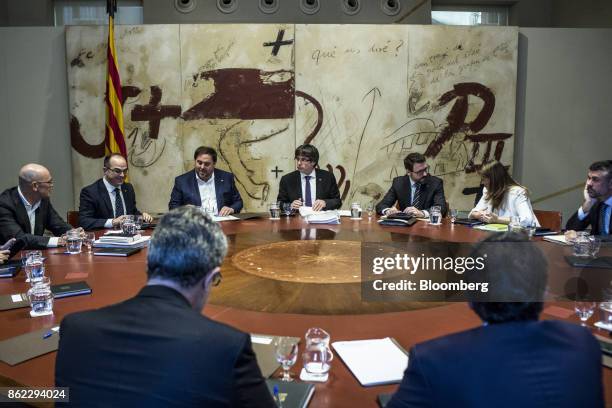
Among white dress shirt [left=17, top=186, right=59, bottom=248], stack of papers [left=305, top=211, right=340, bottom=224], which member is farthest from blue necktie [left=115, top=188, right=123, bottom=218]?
stack of papers [left=305, top=211, right=340, bottom=224]

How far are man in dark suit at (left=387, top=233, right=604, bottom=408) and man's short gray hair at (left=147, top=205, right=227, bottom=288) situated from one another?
1.79 feet

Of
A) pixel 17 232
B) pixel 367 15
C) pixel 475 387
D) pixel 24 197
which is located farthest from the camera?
pixel 367 15

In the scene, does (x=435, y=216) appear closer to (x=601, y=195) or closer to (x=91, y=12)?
(x=601, y=195)

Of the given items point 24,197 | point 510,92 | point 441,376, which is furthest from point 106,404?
point 510,92

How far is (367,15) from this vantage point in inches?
231

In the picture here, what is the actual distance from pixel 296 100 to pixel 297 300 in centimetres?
354

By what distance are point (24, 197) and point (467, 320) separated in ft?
10.3

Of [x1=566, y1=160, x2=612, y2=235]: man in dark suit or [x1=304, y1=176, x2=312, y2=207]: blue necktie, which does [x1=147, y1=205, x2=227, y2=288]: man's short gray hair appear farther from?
[x1=304, y1=176, x2=312, y2=207]: blue necktie

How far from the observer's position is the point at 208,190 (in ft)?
14.9

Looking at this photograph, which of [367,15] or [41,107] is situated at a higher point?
[367,15]

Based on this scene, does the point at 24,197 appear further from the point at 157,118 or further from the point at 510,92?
the point at 510,92

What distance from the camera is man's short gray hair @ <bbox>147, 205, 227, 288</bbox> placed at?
1.17 meters

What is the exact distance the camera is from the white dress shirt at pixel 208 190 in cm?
450

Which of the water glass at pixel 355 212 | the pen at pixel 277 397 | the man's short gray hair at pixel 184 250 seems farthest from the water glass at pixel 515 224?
the man's short gray hair at pixel 184 250
